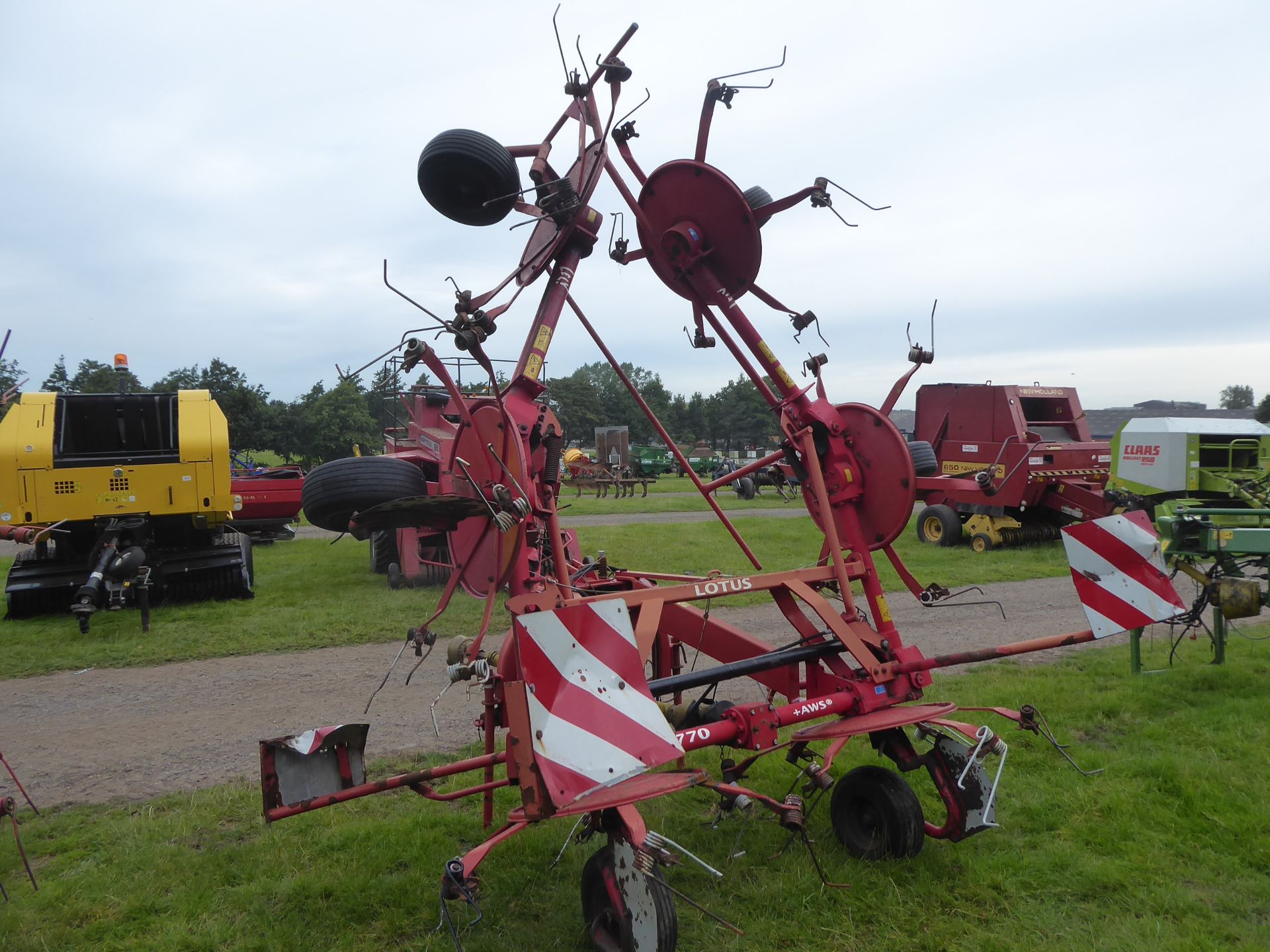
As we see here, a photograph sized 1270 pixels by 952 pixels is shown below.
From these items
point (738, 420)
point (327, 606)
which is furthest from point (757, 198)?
point (738, 420)

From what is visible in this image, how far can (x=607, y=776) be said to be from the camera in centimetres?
260

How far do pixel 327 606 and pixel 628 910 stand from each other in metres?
7.94

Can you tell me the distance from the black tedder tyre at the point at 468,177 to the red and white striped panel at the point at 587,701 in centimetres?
232

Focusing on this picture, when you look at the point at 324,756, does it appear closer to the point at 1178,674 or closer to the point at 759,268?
the point at 759,268

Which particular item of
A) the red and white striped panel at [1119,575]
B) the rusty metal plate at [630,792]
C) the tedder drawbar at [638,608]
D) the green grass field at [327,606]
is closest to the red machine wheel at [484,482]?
the tedder drawbar at [638,608]

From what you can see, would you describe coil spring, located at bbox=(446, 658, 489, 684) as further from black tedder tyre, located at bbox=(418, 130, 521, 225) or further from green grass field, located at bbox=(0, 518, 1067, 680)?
green grass field, located at bbox=(0, 518, 1067, 680)

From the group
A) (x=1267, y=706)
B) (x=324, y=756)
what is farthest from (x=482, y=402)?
(x=1267, y=706)

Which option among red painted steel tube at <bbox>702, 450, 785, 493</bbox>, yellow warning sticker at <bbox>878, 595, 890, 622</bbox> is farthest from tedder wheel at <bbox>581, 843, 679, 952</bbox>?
red painted steel tube at <bbox>702, 450, 785, 493</bbox>

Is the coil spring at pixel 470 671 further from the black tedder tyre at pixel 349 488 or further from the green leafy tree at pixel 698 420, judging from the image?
the green leafy tree at pixel 698 420

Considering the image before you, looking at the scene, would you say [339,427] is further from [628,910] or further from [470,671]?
[628,910]

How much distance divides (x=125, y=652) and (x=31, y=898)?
4.81 metres

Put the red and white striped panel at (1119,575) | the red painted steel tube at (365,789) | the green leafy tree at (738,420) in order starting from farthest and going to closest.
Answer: the green leafy tree at (738,420) < the red and white striped panel at (1119,575) < the red painted steel tube at (365,789)

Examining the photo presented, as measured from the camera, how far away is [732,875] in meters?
3.53

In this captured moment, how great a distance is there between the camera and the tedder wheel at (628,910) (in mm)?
2656
